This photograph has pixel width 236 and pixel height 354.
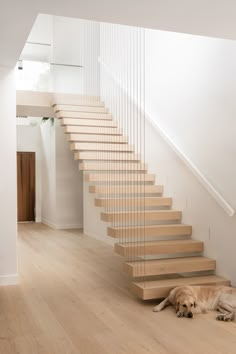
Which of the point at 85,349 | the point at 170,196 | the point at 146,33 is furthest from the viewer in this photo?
the point at 146,33

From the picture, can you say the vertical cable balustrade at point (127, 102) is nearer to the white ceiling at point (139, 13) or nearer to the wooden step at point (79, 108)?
the wooden step at point (79, 108)

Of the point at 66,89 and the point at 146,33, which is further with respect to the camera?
the point at 66,89

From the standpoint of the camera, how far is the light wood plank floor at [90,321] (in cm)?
294

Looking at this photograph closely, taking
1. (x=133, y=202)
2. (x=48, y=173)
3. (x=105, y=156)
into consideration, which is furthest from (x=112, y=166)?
(x=48, y=173)

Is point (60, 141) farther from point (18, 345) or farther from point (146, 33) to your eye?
point (18, 345)

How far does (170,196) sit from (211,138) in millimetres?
1216

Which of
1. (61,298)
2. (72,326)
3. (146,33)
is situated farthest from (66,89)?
(72,326)

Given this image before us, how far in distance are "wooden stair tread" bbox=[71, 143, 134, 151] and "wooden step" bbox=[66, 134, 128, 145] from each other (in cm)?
10

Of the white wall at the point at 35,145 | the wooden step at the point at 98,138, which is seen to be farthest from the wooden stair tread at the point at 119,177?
the white wall at the point at 35,145

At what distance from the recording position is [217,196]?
441cm

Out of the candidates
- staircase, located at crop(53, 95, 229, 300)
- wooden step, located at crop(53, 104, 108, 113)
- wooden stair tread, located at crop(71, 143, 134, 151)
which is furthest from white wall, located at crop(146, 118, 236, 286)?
wooden step, located at crop(53, 104, 108, 113)

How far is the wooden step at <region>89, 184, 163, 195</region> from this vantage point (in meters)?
5.40

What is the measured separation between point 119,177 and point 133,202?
76 centimetres

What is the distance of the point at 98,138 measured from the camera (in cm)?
658
